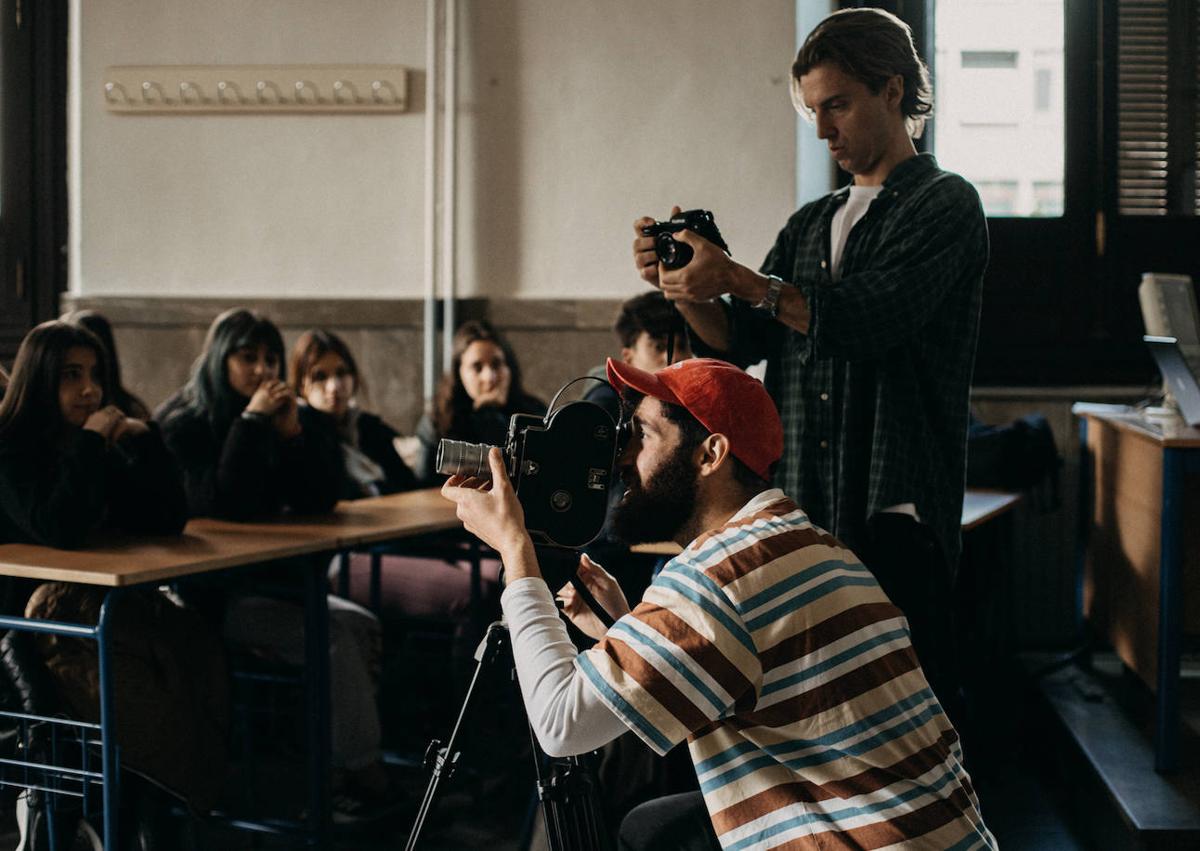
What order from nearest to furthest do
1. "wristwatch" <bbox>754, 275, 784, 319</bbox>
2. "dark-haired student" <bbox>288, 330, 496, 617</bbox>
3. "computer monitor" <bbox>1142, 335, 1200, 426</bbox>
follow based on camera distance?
"wristwatch" <bbox>754, 275, 784, 319</bbox> < "computer monitor" <bbox>1142, 335, 1200, 426</bbox> < "dark-haired student" <bbox>288, 330, 496, 617</bbox>

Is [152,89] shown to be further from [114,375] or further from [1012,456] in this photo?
[1012,456]

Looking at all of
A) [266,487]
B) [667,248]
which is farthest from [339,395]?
[667,248]

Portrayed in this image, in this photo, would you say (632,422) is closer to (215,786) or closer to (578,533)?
(578,533)

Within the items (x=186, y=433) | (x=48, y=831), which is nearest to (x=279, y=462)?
(x=186, y=433)

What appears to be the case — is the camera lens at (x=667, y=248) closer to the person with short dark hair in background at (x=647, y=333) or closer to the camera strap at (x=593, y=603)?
the camera strap at (x=593, y=603)

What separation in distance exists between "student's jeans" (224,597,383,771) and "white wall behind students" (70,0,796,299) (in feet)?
6.23

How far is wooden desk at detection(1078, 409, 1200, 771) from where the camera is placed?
2861 mm

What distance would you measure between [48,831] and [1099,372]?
3.54 metres

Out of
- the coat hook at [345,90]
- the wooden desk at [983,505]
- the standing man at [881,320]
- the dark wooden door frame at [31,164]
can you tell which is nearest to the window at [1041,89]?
the wooden desk at [983,505]

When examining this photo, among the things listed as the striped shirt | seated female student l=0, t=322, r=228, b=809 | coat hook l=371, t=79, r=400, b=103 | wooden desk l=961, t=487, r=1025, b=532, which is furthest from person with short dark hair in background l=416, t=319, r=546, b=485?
the striped shirt

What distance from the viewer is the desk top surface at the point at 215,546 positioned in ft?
7.97

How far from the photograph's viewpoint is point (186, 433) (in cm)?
337

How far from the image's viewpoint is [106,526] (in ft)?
9.61

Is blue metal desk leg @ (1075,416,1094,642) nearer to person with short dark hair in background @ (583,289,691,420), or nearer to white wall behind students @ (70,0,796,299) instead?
white wall behind students @ (70,0,796,299)
